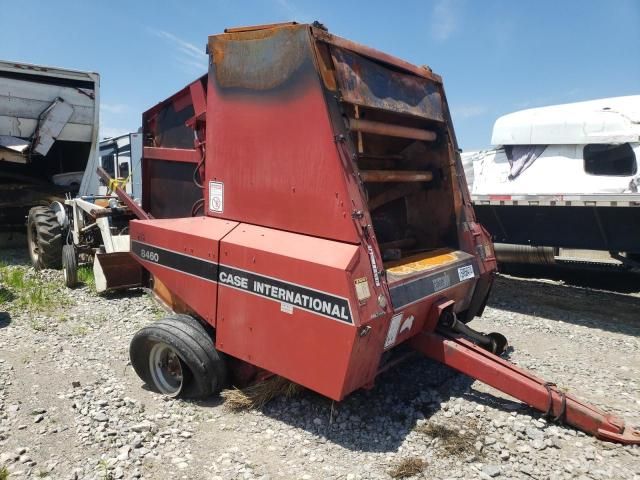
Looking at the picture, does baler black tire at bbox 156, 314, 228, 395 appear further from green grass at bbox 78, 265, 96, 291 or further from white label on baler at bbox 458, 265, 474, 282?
green grass at bbox 78, 265, 96, 291

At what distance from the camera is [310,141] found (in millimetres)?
2893

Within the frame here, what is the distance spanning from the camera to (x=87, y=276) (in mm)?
6590

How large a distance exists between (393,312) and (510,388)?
37.6 inches

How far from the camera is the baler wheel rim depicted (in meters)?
3.55

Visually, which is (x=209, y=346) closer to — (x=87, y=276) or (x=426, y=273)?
(x=426, y=273)

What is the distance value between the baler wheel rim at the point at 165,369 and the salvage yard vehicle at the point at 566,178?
16.7 feet

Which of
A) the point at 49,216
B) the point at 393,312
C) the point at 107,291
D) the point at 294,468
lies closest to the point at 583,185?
the point at 393,312

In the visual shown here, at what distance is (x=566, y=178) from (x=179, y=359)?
17.9ft


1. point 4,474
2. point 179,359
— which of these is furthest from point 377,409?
point 4,474

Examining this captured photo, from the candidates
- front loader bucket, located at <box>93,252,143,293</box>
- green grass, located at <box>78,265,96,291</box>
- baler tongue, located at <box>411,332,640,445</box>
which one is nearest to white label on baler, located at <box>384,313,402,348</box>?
baler tongue, located at <box>411,332,640,445</box>

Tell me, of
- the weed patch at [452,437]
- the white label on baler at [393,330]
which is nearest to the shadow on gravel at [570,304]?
the weed patch at [452,437]

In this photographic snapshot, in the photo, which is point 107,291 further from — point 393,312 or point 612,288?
point 612,288

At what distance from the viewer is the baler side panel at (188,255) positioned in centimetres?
327

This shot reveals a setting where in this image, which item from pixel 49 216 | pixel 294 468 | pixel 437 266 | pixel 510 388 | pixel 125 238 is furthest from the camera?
pixel 49 216
